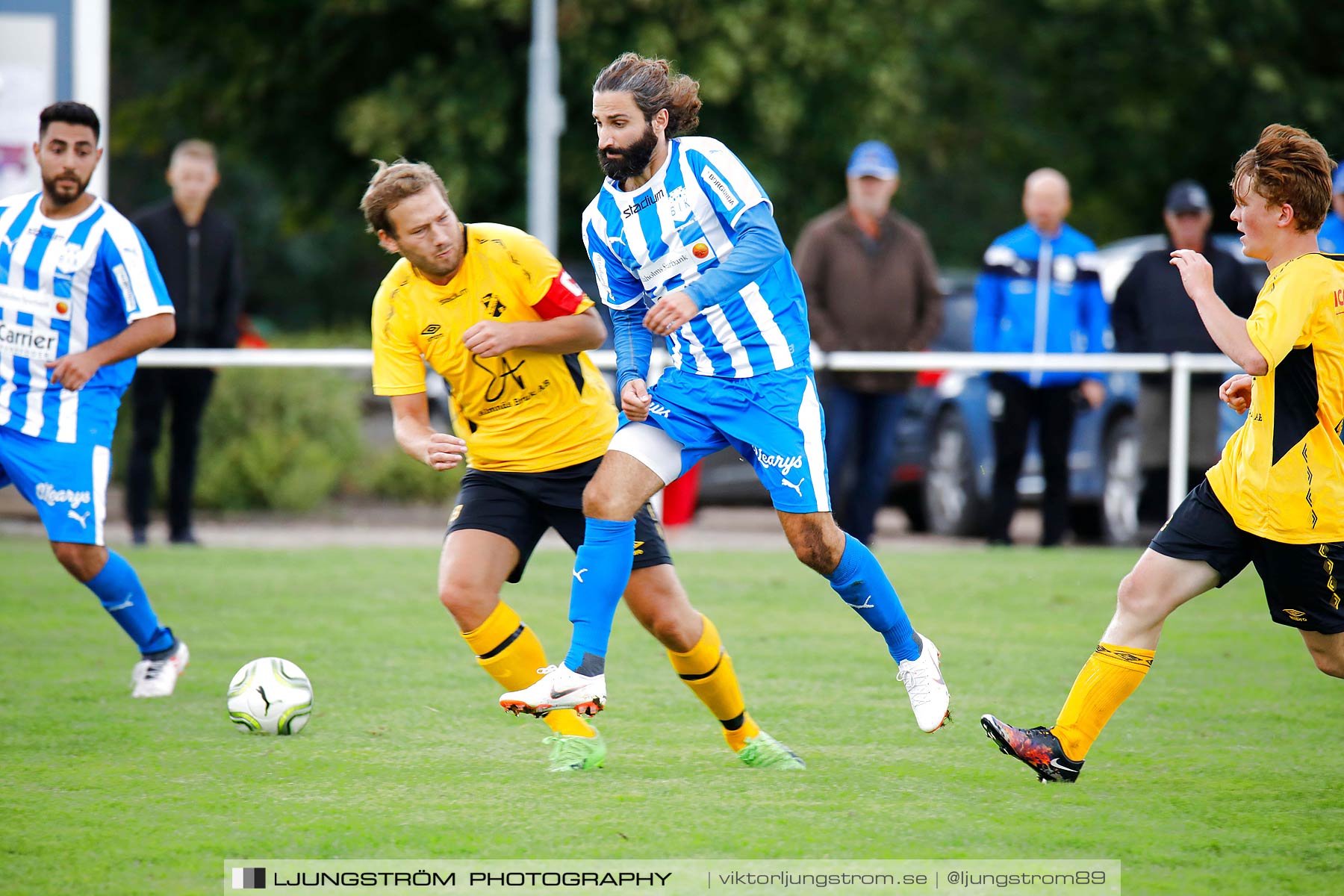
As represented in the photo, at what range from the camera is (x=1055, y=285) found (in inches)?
448

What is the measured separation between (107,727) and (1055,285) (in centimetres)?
752

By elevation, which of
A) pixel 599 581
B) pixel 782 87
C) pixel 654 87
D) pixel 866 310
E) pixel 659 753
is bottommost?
pixel 659 753

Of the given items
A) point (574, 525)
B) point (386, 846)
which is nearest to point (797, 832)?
point (386, 846)

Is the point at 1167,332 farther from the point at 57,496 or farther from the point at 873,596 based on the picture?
the point at 57,496

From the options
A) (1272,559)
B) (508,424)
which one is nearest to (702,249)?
(508,424)

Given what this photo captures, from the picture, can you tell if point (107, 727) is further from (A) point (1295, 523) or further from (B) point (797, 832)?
(A) point (1295, 523)

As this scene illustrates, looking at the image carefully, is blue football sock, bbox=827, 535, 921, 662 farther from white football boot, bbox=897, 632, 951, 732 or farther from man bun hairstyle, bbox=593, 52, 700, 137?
man bun hairstyle, bbox=593, 52, 700, 137

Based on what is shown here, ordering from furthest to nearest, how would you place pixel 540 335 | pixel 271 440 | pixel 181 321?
pixel 271 440 → pixel 181 321 → pixel 540 335

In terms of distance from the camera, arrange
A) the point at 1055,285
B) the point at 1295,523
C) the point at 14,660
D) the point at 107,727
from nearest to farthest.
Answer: the point at 1295,523
the point at 107,727
the point at 14,660
the point at 1055,285

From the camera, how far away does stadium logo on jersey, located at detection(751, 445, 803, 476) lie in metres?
5.16

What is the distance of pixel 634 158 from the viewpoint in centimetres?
511

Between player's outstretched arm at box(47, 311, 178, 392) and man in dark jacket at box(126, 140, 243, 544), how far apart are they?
188 inches

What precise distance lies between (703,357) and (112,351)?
8.51 ft

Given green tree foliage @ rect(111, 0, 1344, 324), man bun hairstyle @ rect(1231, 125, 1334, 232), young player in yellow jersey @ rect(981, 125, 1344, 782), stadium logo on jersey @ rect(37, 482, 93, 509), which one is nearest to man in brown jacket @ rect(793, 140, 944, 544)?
stadium logo on jersey @ rect(37, 482, 93, 509)
